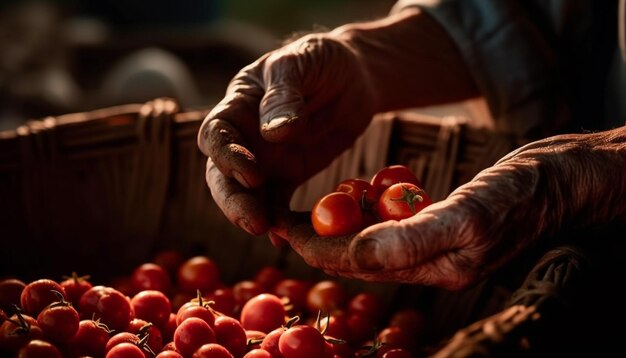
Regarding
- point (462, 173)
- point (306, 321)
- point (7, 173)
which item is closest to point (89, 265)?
point (7, 173)

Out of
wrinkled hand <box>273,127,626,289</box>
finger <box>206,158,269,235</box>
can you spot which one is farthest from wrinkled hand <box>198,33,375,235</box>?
wrinkled hand <box>273,127,626,289</box>

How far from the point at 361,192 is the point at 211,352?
333 millimetres

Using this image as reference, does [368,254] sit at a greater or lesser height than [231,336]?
greater

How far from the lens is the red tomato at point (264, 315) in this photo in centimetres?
115

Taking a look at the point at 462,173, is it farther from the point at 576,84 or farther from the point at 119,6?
the point at 119,6

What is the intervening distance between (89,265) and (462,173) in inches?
32.9

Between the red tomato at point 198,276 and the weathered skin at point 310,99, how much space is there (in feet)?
1.01

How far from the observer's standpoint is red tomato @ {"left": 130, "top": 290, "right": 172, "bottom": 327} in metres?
1.12

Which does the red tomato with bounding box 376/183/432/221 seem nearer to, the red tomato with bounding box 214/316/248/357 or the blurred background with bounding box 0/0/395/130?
the red tomato with bounding box 214/316/248/357

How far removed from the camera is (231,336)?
1.04 meters

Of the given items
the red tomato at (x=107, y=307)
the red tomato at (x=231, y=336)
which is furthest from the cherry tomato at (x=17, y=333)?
the red tomato at (x=231, y=336)

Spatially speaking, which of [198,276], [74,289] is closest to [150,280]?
[198,276]

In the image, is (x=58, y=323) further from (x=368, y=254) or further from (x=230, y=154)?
(x=368, y=254)

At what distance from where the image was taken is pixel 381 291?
58.3 inches
